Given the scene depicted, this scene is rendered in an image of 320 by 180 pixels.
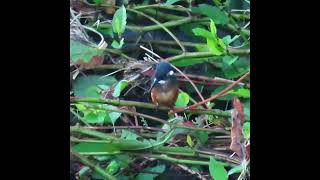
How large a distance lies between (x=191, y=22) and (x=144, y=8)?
0.12 meters

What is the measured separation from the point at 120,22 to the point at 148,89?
6.9 inches

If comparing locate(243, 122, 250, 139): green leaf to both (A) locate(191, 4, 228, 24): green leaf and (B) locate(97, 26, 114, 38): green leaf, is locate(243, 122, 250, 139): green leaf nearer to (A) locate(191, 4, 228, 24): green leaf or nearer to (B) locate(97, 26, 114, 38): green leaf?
(A) locate(191, 4, 228, 24): green leaf

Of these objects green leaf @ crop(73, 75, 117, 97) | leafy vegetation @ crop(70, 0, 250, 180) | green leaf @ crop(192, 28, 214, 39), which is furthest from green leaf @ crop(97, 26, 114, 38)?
green leaf @ crop(192, 28, 214, 39)

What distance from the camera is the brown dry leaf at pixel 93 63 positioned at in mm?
1464

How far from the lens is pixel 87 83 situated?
58.0 inches

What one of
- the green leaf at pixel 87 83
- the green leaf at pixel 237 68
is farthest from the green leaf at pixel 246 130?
the green leaf at pixel 87 83

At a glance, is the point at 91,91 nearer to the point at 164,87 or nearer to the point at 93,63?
the point at 93,63

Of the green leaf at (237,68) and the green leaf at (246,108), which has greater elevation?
the green leaf at (237,68)

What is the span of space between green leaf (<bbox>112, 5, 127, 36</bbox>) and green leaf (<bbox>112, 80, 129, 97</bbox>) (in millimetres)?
119

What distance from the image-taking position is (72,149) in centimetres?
147

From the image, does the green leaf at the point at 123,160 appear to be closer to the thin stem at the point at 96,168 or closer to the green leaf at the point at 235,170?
the thin stem at the point at 96,168

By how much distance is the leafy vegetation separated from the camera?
1.47 meters
